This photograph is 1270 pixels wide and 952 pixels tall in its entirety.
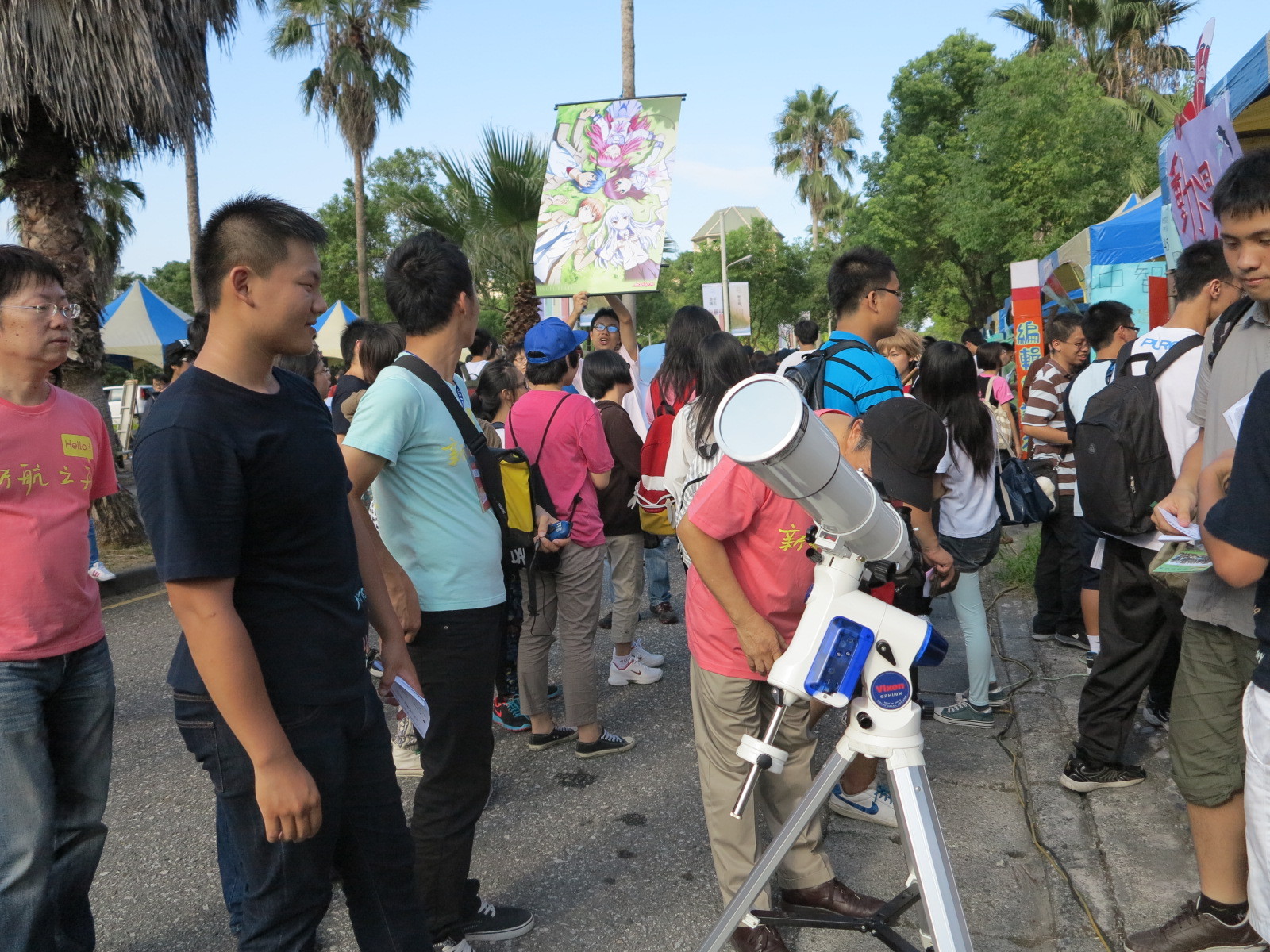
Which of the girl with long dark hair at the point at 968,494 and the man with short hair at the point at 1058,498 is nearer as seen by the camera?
the girl with long dark hair at the point at 968,494

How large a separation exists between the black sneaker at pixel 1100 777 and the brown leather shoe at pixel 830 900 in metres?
Result: 1.35

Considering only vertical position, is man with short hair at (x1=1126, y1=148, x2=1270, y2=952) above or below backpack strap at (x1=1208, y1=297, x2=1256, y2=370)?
below

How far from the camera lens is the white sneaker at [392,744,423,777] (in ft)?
13.6

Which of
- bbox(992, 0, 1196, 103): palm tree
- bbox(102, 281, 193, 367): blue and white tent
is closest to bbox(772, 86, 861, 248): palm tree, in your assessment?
bbox(992, 0, 1196, 103): palm tree

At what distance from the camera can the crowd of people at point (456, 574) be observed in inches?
70.2

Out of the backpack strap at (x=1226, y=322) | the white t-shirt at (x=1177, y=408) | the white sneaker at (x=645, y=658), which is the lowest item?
the white sneaker at (x=645, y=658)

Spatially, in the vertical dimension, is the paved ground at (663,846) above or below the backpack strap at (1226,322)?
below

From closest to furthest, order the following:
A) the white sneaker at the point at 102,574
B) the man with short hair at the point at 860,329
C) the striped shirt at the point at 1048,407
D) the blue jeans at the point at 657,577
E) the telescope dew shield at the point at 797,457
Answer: the telescope dew shield at the point at 797,457
the man with short hair at the point at 860,329
the striped shirt at the point at 1048,407
the blue jeans at the point at 657,577
the white sneaker at the point at 102,574

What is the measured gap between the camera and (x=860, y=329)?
11.5ft

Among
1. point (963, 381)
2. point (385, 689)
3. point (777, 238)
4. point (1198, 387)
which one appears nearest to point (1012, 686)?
point (963, 381)

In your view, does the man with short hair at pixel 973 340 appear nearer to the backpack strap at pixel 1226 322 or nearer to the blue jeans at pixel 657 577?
the blue jeans at pixel 657 577

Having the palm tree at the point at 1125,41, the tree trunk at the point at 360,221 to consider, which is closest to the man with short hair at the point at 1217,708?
the tree trunk at the point at 360,221

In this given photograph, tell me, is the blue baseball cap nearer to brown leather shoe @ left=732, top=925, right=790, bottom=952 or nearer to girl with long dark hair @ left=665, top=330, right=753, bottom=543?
girl with long dark hair @ left=665, top=330, right=753, bottom=543

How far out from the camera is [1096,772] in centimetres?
362
